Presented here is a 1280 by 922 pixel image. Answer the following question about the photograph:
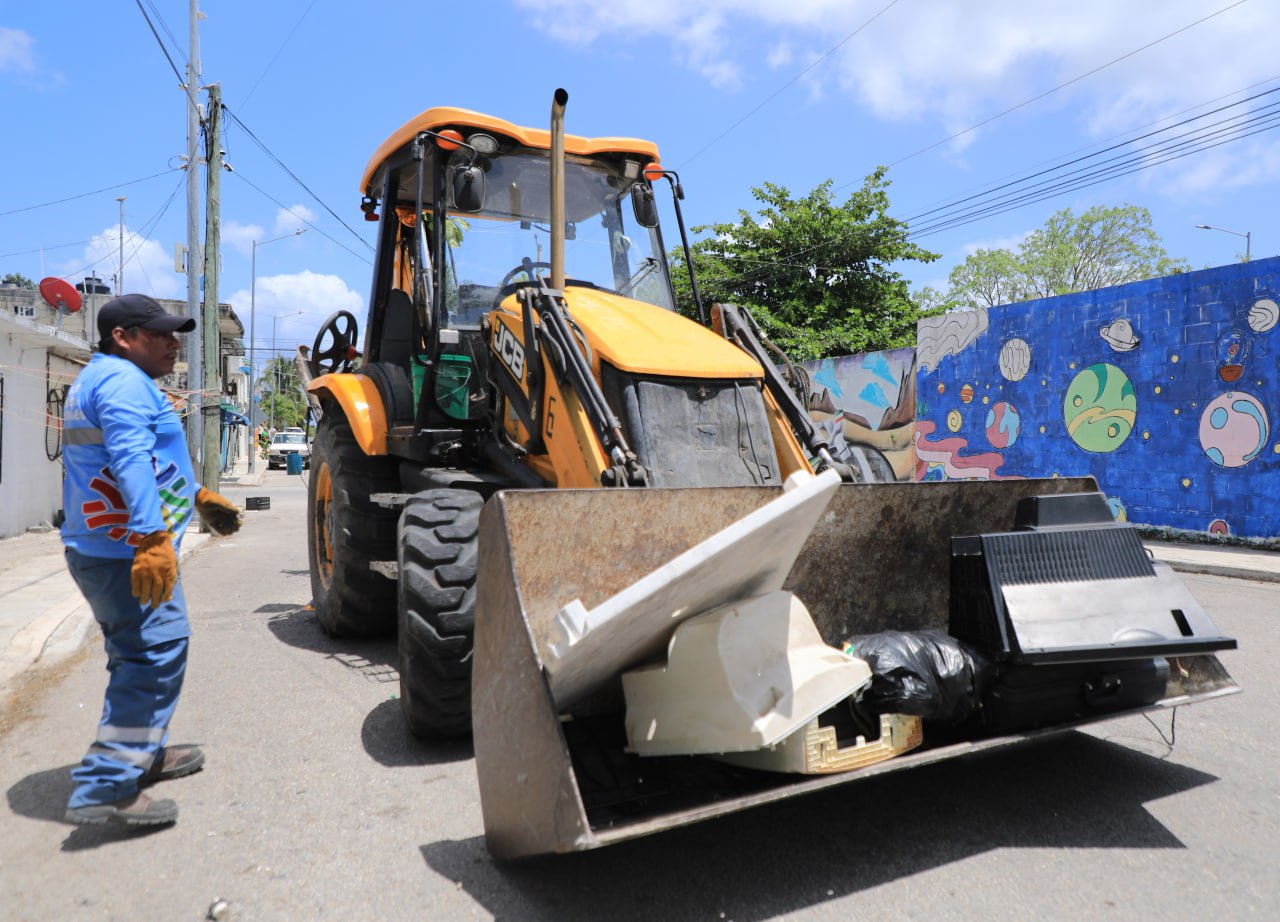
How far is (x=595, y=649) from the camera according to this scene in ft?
8.71

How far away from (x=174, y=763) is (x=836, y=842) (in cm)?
270

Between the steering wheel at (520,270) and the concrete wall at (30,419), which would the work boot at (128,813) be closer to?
the steering wheel at (520,270)

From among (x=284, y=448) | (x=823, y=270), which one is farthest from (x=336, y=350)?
(x=284, y=448)

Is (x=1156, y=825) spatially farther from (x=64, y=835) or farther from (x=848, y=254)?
(x=848, y=254)

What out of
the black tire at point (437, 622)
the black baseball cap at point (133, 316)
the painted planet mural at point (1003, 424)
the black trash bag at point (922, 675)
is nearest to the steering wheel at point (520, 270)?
the black tire at point (437, 622)

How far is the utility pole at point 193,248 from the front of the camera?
16406 mm

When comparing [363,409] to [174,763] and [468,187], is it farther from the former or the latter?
[174,763]

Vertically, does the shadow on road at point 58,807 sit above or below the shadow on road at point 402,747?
below

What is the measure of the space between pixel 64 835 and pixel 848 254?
23683mm

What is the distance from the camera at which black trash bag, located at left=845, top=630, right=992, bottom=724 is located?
3.26m

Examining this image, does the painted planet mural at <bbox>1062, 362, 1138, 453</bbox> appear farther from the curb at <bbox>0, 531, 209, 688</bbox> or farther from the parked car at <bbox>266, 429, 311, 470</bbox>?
the parked car at <bbox>266, 429, 311, 470</bbox>

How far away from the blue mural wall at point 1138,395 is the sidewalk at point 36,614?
12.0 m

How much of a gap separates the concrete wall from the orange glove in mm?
11225

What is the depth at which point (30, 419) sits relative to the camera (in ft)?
46.5
